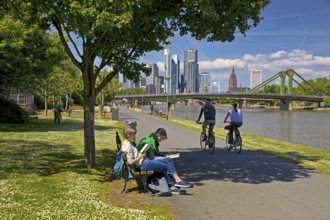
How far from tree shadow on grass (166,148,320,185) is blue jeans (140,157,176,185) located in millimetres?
1001

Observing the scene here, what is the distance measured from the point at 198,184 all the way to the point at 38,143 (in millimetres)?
8270

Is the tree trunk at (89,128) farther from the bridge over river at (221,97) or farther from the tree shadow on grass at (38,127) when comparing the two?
the bridge over river at (221,97)

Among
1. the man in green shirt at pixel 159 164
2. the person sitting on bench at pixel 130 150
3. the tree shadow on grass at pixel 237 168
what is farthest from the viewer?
the tree shadow on grass at pixel 237 168

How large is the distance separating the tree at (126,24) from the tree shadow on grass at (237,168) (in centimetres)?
263

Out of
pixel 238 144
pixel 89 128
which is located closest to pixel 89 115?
pixel 89 128

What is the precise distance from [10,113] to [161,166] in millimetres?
19428

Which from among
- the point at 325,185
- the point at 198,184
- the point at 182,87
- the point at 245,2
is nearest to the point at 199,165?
the point at 198,184

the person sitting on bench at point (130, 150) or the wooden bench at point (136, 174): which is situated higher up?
the person sitting on bench at point (130, 150)

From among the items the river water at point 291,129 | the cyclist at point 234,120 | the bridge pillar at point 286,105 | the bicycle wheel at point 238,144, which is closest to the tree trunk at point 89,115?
the bicycle wheel at point 238,144

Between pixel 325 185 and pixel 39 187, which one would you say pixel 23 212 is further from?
pixel 325 185

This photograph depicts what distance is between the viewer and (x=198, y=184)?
8164 millimetres

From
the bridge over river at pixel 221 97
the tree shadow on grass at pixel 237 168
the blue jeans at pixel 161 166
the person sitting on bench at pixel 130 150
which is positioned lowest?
the tree shadow on grass at pixel 237 168

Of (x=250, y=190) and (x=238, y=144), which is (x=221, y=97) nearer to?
(x=238, y=144)

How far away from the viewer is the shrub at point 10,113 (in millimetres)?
24203
